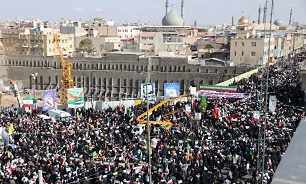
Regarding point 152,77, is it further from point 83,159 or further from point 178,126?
point 83,159

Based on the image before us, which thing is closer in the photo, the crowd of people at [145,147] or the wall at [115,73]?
the crowd of people at [145,147]

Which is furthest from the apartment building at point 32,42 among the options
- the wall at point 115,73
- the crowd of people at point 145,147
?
the crowd of people at point 145,147

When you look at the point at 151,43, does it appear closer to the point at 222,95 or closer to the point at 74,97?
the point at 222,95

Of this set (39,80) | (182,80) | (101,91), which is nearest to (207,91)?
(182,80)

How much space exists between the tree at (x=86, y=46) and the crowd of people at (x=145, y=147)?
4605cm

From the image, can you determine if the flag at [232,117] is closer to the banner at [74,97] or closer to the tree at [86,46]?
the banner at [74,97]

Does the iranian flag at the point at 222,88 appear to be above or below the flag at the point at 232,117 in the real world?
above

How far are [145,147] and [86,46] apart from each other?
2126 inches

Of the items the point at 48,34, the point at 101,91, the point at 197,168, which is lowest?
the point at 101,91

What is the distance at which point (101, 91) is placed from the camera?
5812 centimetres

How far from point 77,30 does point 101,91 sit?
20.5 meters

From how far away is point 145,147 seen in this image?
47.8 ft

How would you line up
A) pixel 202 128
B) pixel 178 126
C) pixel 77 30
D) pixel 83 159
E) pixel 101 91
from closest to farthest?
pixel 83 159
pixel 202 128
pixel 178 126
pixel 101 91
pixel 77 30

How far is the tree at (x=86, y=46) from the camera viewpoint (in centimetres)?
6588
